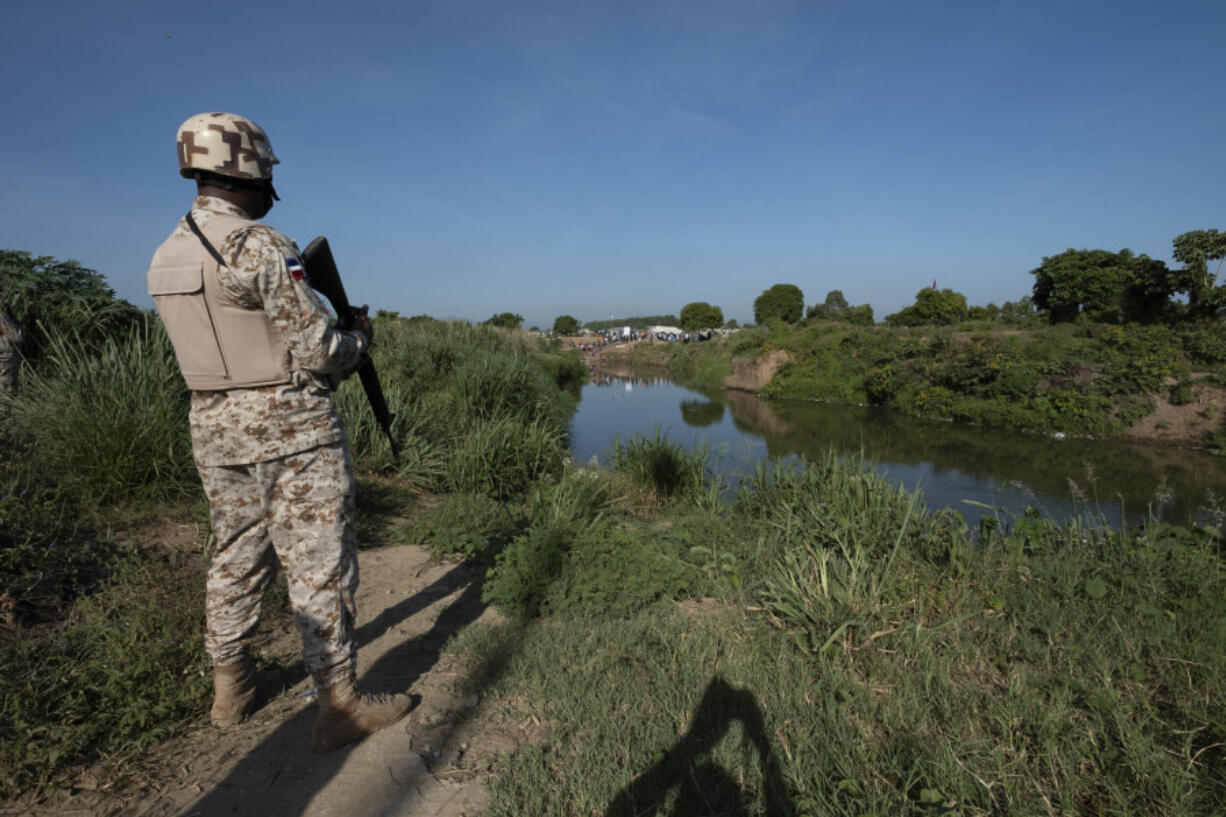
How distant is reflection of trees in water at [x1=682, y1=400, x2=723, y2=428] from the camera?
67.5 feet

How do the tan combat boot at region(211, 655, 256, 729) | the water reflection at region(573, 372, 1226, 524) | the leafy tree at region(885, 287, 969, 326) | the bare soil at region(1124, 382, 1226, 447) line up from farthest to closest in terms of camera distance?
1. the leafy tree at region(885, 287, 969, 326)
2. the bare soil at region(1124, 382, 1226, 447)
3. the water reflection at region(573, 372, 1226, 524)
4. the tan combat boot at region(211, 655, 256, 729)

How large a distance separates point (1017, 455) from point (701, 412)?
11281 millimetres

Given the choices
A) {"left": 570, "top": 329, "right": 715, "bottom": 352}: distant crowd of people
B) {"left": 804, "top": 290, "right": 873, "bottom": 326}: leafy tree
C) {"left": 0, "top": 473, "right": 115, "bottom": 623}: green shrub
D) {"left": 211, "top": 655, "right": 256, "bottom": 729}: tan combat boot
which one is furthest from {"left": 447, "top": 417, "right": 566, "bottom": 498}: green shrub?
{"left": 570, "top": 329, "right": 715, "bottom": 352}: distant crowd of people

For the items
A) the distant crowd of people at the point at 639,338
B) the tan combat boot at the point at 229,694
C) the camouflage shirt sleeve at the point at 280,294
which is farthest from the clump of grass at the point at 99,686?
the distant crowd of people at the point at 639,338

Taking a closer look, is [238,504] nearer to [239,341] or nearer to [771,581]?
[239,341]

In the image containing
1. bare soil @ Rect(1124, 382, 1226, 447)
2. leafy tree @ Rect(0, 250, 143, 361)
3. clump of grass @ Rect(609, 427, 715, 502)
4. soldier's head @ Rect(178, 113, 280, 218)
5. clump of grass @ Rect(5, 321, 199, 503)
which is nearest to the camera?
soldier's head @ Rect(178, 113, 280, 218)

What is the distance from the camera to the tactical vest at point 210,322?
6.66 feet

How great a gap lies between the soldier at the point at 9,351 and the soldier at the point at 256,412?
4.36 metres

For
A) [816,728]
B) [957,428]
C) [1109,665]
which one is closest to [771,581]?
[816,728]

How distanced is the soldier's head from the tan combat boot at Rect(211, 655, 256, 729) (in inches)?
69.8

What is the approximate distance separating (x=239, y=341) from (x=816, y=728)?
2519 mm

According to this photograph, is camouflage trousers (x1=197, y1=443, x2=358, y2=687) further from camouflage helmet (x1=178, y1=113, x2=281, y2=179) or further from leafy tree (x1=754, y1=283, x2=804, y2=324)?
leafy tree (x1=754, y1=283, x2=804, y2=324)

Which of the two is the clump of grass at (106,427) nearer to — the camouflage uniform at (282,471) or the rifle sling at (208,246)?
the camouflage uniform at (282,471)

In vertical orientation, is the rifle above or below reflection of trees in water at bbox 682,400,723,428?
above
